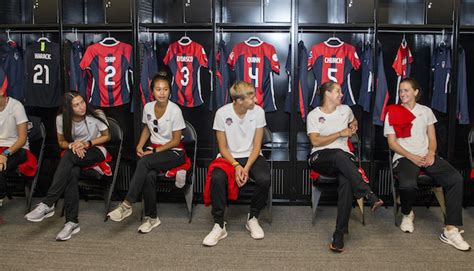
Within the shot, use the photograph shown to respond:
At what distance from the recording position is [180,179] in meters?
3.40

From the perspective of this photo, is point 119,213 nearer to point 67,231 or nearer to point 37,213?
point 67,231

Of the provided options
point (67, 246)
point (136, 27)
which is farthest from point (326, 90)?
point (67, 246)

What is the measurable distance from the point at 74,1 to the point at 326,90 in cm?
258

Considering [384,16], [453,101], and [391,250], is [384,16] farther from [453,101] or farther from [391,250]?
[391,250]

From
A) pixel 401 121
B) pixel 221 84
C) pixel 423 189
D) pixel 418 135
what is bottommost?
pixel 423 189

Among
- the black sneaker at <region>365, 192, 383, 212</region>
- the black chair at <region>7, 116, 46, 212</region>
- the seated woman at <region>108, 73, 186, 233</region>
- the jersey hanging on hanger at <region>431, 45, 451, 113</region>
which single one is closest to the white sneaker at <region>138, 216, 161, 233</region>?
the seated woman at <region>108, 73, 186, 233</region>

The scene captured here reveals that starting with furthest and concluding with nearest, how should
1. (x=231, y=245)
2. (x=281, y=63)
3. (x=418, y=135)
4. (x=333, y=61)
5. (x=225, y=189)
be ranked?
(x=281, y=63) < (x=333, y=61) < (x=418, y=135) < (x=225, y=189) < (x=231, y=245)

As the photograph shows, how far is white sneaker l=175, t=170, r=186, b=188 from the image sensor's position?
11.1 feet

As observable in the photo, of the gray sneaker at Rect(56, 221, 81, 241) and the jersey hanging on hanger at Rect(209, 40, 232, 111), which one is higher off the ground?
the jersey hanging on hanger at Rect(209, 40, 232, 111)

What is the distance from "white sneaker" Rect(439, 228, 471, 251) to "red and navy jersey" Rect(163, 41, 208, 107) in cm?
238

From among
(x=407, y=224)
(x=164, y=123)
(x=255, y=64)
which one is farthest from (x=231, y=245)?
(x=255, y=64)

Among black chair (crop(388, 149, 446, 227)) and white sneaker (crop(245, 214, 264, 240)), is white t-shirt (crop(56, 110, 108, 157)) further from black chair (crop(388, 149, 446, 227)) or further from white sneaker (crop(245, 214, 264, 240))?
black chair (crop(388, 149, 446, 227))

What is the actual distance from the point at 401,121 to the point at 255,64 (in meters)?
1.41

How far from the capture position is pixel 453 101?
12.5ft
